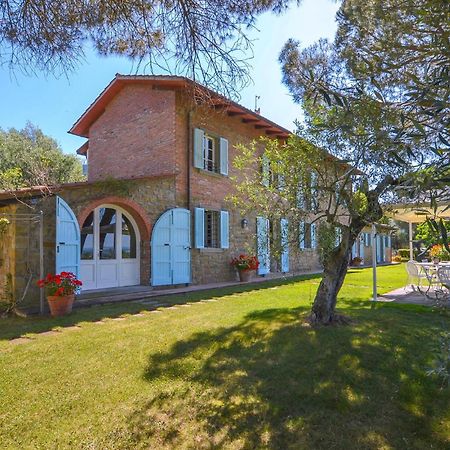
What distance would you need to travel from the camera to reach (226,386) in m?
3.75

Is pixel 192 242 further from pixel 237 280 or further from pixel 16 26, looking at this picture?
pixel 16 26

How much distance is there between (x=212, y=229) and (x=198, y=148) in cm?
274

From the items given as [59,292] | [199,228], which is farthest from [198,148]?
[59,292]

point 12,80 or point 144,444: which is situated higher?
point 12,80

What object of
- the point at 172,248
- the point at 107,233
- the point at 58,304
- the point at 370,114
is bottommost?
the point at 58,304

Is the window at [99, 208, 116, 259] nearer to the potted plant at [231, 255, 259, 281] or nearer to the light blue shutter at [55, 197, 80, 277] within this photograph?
the light blue shutter at [55, 197, 80, 277]

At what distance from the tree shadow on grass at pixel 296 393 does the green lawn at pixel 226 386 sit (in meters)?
0.01

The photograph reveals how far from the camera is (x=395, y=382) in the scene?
3686mm

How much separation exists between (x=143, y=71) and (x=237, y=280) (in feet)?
28.3

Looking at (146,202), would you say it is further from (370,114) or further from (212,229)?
(370,114)

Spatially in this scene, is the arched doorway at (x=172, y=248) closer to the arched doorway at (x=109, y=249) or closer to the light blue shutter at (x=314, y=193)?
the arched doorway at (x=109, y=249)

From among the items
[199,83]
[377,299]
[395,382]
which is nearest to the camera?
[395,382]

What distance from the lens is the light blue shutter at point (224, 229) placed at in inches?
483

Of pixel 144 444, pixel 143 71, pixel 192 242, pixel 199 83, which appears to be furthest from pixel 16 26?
pixel 192 242
